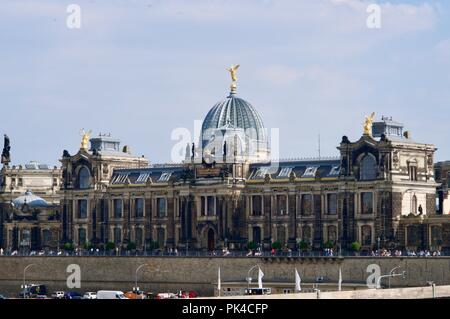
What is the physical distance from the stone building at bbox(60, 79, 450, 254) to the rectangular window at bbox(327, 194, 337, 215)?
111 mm

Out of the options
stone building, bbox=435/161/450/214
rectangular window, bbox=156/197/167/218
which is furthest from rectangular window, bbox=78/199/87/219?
stone building, bbox=435/161/450/214

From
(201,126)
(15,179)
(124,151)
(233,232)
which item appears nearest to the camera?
(233,232)

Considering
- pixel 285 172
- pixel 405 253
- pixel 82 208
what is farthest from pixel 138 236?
pixel 405 253

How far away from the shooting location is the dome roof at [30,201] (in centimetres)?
16912

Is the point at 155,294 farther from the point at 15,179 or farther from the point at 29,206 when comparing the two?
the point at 15,179

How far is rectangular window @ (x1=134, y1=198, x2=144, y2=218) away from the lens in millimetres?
151375

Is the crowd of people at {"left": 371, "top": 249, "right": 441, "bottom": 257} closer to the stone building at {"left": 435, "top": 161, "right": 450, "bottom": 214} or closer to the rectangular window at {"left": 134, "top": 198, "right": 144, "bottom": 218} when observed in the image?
the stone building at {"left": 435, "top": 161, "right": 450, "bottom": 214}

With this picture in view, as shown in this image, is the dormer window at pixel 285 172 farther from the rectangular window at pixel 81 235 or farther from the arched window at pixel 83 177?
the rectangular window at pixel 81 235

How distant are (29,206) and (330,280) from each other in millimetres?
60032

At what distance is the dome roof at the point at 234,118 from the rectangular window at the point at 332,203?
19658 mm

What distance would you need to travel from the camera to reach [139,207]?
5979 inches

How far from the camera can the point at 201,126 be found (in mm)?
152375
